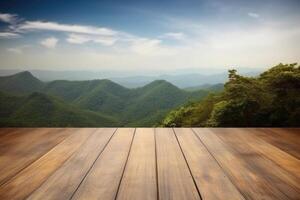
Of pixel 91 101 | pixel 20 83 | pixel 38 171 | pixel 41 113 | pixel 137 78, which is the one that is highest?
pixel 137 78

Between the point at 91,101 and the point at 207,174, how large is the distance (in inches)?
1037

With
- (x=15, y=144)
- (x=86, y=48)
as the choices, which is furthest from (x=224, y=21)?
(x=86, y=48)

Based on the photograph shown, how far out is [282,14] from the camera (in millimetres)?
5855

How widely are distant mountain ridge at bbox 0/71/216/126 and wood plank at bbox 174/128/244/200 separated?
12239 mm

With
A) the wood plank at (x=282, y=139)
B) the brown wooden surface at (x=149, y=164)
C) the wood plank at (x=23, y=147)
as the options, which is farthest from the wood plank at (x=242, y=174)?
the wood plank at (x=23, y=147)

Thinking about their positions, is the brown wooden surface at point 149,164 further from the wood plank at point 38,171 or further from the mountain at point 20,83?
the mountain at point 20,83

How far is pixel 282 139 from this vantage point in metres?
2.46

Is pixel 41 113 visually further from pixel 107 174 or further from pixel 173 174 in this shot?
pixel 173 174

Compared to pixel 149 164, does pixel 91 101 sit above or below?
below

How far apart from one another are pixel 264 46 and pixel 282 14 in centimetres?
122

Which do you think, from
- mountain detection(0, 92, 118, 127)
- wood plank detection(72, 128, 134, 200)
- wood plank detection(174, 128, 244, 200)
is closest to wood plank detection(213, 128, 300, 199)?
wood plank detection(174, 128, 244, 200)

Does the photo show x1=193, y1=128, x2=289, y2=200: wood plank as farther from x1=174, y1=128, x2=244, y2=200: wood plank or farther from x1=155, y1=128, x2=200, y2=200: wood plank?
x1=155, y1=128, x2=200, y2=200: wood plank

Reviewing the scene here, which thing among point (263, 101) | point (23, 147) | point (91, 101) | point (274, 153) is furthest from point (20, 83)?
point (274, 153)

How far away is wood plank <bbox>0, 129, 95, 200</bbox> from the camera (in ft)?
4.40
